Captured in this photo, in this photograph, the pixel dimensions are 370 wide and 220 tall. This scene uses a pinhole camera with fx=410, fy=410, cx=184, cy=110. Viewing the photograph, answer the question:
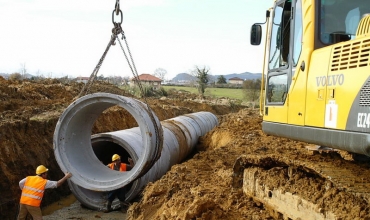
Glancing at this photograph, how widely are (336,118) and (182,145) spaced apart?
815 cm

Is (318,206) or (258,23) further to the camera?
(258,23)

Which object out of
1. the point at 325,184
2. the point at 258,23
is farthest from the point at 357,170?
the point at 258,23

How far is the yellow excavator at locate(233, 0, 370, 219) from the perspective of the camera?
3.54 metres

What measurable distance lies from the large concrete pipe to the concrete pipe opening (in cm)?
39

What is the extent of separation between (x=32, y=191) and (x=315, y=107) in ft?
17.0

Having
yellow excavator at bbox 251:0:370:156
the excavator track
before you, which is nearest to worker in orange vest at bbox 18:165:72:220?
the excavator track

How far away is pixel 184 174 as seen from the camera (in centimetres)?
727

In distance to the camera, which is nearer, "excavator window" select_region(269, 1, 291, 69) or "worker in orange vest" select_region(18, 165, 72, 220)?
"excavator window" select_region(269, 1, 291, 69)

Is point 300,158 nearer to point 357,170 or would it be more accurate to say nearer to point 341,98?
point 357,170

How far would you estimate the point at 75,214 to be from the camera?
8.84 meters

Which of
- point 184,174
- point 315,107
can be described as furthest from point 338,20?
point 184,174

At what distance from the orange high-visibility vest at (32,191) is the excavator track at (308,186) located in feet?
12.3

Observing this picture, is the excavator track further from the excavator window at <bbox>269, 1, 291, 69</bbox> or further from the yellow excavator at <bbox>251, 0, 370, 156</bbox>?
the excavator window at <bbox>269, 1, 291, 69</bbox>

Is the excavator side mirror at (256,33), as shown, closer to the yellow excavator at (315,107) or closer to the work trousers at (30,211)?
the yellow excavator at (315,107)
